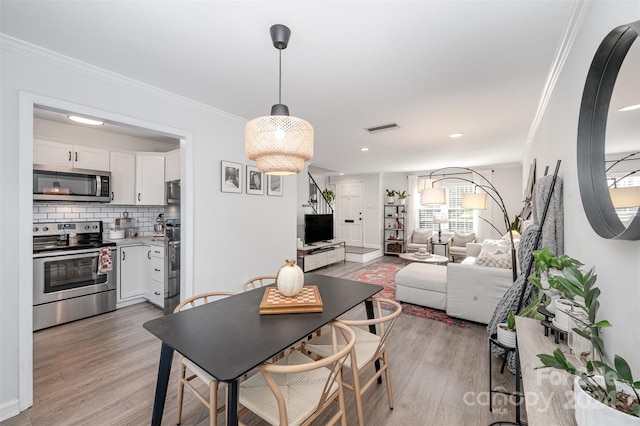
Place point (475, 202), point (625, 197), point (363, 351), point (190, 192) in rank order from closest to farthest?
point (625, 197) < point (363, 351) < point (190, 192) < point (475, 202)

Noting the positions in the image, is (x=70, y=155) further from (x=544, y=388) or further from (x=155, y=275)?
(x=544, y=388)

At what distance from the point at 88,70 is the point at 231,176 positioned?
1456 millimetres

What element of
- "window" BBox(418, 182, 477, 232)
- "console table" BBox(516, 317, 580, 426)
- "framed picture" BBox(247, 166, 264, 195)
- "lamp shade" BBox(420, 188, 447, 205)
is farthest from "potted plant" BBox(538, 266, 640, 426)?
"window" BBox(418, 182, 477, 232)

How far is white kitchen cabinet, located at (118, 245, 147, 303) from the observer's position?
354 cm

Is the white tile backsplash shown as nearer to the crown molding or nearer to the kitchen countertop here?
the kitchen countertop

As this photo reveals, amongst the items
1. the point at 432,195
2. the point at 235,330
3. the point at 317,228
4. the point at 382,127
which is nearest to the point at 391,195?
the point at 317,228

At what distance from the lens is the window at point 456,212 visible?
22.8 feet

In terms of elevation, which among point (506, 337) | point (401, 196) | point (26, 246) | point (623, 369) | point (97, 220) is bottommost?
point (506, 337)

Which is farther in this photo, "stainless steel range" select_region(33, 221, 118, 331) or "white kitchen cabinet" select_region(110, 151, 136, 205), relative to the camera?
"white kitchen cabinet" select_region(110, 151, 136, 205)

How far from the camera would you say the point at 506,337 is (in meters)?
1.79

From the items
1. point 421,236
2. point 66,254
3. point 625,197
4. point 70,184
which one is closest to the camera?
point 625,197

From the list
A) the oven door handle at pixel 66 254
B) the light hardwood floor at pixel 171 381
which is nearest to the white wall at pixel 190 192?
the light hardwood floor at pixel 171 381

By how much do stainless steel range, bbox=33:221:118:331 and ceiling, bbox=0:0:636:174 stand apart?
2.32m

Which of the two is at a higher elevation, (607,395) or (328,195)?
(328,195)
